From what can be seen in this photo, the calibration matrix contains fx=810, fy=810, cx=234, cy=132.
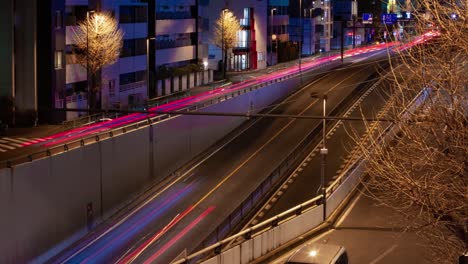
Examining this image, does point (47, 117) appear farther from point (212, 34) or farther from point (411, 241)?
point (212, 34)

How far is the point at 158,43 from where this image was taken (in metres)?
68.9

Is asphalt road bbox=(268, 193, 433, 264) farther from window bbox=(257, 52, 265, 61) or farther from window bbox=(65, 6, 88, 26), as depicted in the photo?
window bbox=(257, 52, 265, 61)

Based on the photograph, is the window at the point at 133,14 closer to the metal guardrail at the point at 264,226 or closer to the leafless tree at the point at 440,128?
the metal guardrail at the point at 264,226

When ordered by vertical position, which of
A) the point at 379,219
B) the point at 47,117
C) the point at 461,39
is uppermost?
the point at 461,39

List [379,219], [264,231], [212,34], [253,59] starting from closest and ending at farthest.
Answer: [264,231] < [379,219] < [212,34] < [253,59]

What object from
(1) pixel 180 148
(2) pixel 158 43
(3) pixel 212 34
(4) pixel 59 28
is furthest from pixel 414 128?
(3) pixel 212 34

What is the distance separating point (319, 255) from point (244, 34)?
71381 millimetres

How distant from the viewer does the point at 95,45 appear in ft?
167

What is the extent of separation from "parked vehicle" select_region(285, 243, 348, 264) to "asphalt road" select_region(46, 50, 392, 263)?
11907 mm

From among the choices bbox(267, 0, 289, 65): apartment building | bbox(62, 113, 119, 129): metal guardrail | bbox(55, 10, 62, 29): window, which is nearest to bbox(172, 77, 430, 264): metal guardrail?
bbox(62, 113, 119, 129): metal guardrail

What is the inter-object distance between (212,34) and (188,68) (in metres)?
11.2

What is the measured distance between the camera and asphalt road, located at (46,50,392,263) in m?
33.0

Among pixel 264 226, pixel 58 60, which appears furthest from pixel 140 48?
pixel 264 226

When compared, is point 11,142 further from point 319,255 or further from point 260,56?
point 260,56
